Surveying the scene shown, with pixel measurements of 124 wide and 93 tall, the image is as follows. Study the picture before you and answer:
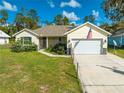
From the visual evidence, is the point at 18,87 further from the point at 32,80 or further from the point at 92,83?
the point at 92,83

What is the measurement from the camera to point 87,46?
23312 mm

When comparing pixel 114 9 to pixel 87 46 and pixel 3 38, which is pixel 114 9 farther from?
pixel 3 38

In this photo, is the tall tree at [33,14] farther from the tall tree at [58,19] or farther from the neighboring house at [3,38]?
the neighboring house at [3,38]

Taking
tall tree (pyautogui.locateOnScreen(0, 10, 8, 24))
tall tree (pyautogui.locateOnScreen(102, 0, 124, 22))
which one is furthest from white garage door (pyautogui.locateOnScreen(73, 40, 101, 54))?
tall tree (pyautogui.locateOnScreen(0, 10, 8, 24))

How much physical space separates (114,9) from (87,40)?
14.1 metres

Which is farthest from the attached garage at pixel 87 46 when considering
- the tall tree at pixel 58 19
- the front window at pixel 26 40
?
the tall tree at pixel 58 19

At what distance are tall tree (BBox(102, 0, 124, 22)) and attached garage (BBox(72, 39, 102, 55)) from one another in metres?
12.2

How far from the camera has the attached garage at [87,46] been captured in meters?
23.2

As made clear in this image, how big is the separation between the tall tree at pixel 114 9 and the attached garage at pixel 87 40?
36.6 ft

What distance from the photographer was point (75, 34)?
2339 cm

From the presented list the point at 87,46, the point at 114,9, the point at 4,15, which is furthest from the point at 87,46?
the point at 4,15

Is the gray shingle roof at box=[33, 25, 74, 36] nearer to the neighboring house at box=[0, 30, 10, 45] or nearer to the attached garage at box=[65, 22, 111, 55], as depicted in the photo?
the attached garage at box=[65, 22, 111, 55]

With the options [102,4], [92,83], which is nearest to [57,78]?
[92,83]

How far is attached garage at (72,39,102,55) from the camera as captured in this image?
76.1ft
